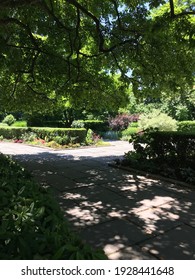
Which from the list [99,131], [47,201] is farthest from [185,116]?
[47,201]

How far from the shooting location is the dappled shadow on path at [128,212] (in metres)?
3.54

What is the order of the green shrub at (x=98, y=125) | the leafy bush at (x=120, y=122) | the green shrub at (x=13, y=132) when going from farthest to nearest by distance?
the green shrub at (x=98, y=125), the leafy bush at (x=120, y=122), the green shrub at (x=13, y=132)

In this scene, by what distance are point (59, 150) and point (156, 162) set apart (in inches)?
294

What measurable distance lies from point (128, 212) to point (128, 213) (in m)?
0.05

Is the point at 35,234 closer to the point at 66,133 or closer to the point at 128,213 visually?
the point at 128,213

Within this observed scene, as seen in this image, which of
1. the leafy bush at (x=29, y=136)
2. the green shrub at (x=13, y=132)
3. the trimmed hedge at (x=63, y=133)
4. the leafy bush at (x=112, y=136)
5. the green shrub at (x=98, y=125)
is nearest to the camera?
the trimmed hedge at (x=63, y=133)

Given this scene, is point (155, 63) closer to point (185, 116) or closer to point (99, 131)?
point (99, 131)

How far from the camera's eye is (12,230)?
2.09 meters

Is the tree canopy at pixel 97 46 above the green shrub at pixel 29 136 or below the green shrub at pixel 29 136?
above

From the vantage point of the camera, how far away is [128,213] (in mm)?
4695

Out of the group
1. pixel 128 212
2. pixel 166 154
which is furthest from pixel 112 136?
pixel 128 212

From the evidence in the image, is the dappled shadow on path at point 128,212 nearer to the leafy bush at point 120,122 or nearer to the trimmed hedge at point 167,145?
the trimmed hedge at point 167,145

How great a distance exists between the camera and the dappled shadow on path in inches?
139

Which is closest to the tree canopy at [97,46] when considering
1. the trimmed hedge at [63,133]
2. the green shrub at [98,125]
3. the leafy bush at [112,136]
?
the trimmed hedge at [63,133]
